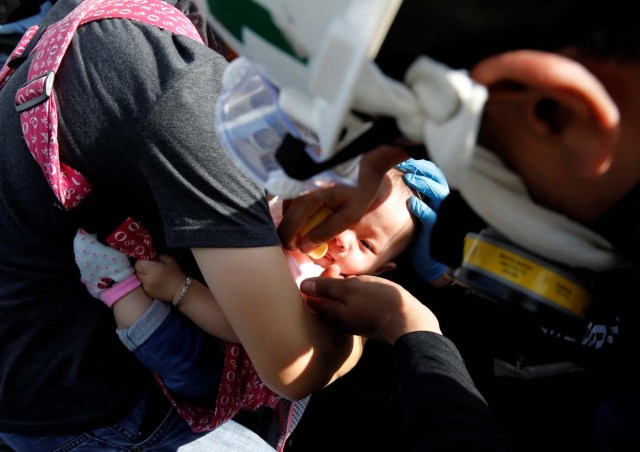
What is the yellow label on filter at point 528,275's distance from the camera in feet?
3.55

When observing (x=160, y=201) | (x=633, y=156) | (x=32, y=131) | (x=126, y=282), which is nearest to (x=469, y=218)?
(x=633, y=156)

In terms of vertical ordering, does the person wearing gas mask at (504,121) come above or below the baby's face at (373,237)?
above

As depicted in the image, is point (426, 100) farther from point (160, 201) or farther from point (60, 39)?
point (60, 39)

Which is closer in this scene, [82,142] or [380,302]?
[82,142]

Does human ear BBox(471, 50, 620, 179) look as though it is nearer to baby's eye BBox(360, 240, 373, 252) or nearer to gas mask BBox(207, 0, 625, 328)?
gas mask BBox(207, 0, 625, 328)

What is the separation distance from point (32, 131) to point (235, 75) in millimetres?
453

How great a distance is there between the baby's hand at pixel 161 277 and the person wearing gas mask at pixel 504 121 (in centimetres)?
44

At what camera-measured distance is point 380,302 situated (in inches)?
62.9

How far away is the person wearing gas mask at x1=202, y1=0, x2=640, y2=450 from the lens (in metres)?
0.87

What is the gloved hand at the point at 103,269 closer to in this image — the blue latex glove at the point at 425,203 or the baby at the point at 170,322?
the baby at the point at 170,322

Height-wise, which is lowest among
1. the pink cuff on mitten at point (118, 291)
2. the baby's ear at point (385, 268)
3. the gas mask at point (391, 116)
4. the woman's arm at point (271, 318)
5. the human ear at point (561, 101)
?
the baby's ear at point (385, 268)

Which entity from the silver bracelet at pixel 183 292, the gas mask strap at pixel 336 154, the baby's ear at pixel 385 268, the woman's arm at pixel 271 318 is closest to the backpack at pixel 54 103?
the silver bracelet at pixel 183 292

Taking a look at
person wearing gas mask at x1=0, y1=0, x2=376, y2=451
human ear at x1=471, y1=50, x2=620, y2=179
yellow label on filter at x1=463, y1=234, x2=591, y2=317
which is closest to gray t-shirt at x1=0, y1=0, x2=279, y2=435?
person wearing gas mask at x1=0, y1=0, x2=376, y2=451

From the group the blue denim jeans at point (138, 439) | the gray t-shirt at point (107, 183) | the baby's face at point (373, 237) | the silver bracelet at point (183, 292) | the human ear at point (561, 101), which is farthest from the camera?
the baby's face at point (373, 237)
